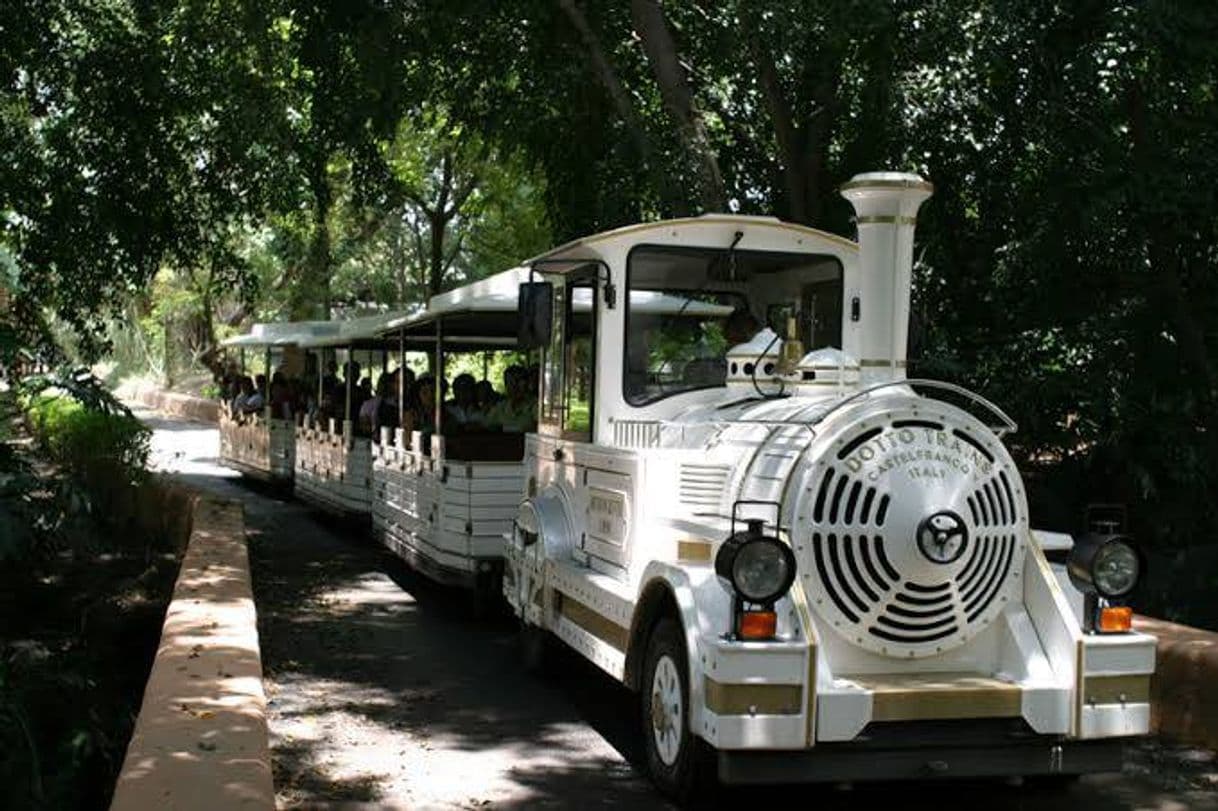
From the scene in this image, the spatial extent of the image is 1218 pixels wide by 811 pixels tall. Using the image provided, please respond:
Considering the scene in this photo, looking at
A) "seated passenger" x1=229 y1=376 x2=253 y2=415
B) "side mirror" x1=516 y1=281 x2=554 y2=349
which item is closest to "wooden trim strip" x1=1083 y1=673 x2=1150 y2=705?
"side mirror" x1=516 y1=281 x2=554 y2=349

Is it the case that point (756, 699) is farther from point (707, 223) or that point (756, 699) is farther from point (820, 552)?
point (707, 223)

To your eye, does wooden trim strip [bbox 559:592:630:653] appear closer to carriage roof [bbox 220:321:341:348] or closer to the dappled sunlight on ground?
the dappled sunlight on ground

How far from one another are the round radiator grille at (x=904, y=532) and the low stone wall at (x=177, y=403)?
29.2m

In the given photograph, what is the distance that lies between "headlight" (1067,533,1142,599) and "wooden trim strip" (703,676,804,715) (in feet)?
4.32

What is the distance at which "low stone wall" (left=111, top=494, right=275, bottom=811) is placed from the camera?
4.40 metres

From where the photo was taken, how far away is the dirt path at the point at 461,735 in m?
5.98

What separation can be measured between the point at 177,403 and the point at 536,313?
35.1 metres

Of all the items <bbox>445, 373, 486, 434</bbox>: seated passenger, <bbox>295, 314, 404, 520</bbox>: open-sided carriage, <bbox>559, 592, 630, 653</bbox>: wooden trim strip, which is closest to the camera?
<bbox>559, 592, 630, 653</bbox>: wooden trim strip

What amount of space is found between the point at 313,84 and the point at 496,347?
3.36m

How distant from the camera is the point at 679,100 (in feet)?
38.5

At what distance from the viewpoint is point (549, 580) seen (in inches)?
302

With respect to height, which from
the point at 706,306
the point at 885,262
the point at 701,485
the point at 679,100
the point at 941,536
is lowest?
the point at 941,536

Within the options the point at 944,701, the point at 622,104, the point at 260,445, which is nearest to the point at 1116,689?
the point at 944,701

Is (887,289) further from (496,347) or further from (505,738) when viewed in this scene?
(496,347)
